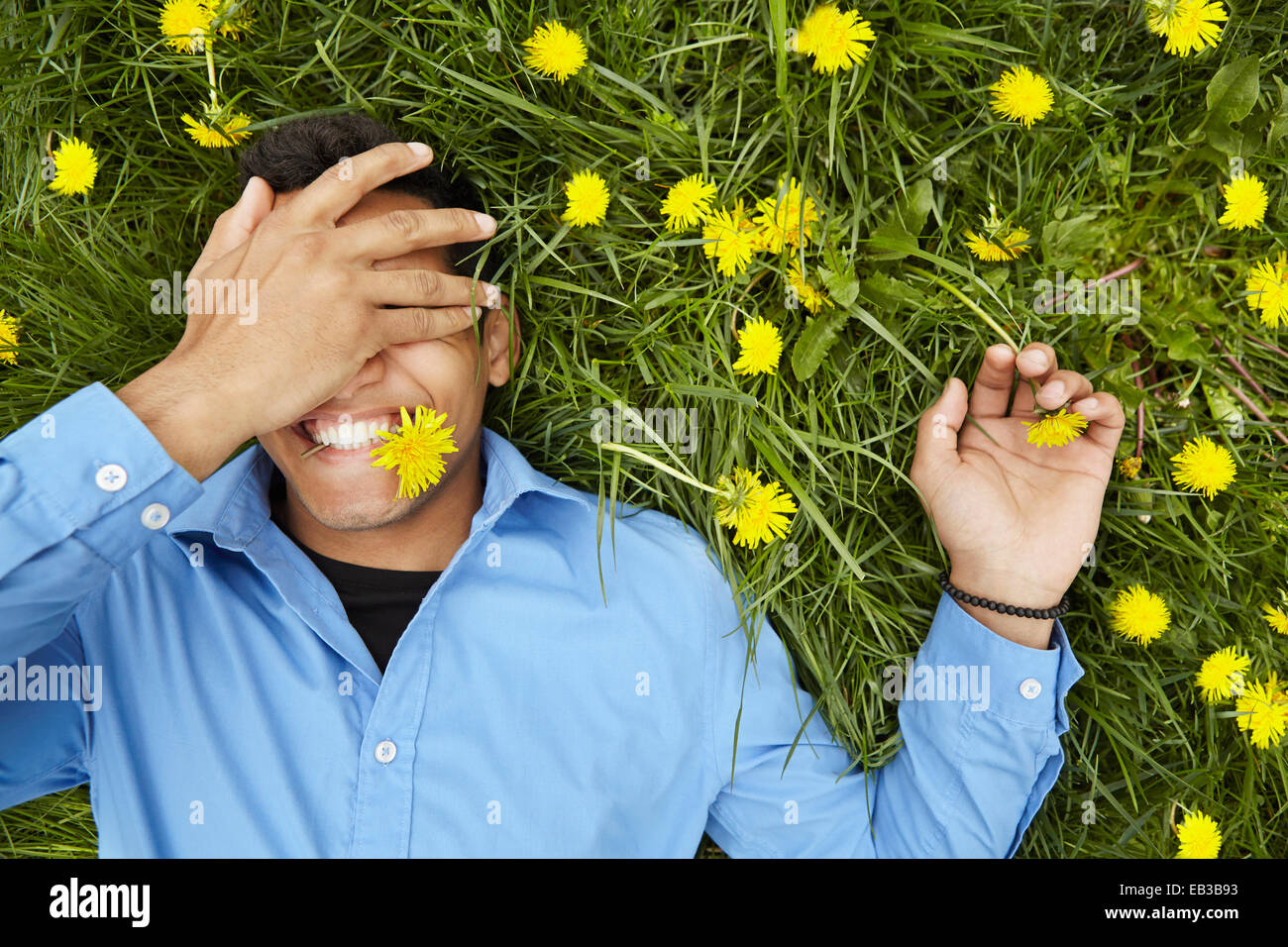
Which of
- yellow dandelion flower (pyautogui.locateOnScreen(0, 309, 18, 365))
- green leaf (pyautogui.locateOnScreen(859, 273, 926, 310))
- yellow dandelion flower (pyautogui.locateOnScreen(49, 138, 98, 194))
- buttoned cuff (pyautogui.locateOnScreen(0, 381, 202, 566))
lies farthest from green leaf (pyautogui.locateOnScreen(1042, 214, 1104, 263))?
yellow dandelion flower (pyautogui.locateOnScreen(0, 309, 18, 365))

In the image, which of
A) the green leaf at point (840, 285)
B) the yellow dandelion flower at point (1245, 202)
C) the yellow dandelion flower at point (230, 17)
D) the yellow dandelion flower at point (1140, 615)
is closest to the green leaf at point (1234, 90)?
the yellow dandelion flower at point (1245, 202)

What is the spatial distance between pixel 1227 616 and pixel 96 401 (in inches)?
103

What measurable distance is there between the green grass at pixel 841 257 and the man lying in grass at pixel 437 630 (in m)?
0.16

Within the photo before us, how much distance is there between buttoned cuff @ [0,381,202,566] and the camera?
1453mm

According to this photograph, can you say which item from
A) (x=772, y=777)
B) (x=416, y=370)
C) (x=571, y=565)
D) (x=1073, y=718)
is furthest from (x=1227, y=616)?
(x=416, y=370)

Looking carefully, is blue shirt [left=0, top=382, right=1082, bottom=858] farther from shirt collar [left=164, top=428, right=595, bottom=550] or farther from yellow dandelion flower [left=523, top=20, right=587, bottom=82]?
yellow dandelion flower [left=523, top=20, right=587, bottom=82]

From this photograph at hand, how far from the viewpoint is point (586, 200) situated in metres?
1.91

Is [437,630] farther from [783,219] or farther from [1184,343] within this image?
[1184,343]

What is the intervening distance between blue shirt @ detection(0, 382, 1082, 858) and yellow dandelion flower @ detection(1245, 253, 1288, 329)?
0.93 metres

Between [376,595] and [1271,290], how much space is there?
7.46ft

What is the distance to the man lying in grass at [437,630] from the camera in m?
1.75

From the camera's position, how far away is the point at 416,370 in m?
1.81

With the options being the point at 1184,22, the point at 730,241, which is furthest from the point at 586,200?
the point at 1184,22
